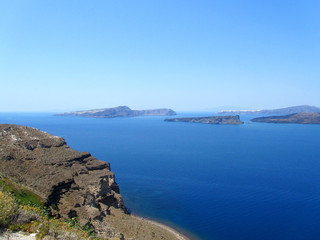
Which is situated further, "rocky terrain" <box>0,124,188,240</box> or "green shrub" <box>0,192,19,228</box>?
"rocky terrain" <box>0,124,188,240</box>

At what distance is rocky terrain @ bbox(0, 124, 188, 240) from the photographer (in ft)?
92.6

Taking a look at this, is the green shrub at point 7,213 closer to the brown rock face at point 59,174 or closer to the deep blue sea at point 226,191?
the brown rock face at point 59,174

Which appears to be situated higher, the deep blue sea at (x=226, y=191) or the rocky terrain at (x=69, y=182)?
the rocky terrain at (x=69, y=182)

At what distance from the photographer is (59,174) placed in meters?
33.0

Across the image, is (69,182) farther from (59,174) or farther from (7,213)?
(7,213)

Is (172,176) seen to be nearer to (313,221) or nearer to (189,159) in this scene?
(189,159)

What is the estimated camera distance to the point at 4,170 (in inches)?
1232

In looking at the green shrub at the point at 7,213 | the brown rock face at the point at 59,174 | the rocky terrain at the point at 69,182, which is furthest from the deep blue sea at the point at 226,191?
the green shrub at the point at 7,213

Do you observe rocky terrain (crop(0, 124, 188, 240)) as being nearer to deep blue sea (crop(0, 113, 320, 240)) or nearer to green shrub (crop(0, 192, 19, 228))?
deep blue sea (crop(0, 113, 320, 240))

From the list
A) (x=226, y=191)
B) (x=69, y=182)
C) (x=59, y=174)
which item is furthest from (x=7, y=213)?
(x=226, y=191)

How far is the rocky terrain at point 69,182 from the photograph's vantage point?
2823cm

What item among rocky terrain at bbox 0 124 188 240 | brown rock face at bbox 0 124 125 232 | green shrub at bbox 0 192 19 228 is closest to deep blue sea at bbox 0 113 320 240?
rocky terrain at bbox 0 124 188 240

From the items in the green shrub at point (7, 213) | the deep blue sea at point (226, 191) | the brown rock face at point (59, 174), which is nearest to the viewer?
the green shrub at point (7, 213)

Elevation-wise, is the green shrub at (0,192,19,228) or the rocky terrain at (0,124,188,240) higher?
the green shrub at (0,192,19,228)
